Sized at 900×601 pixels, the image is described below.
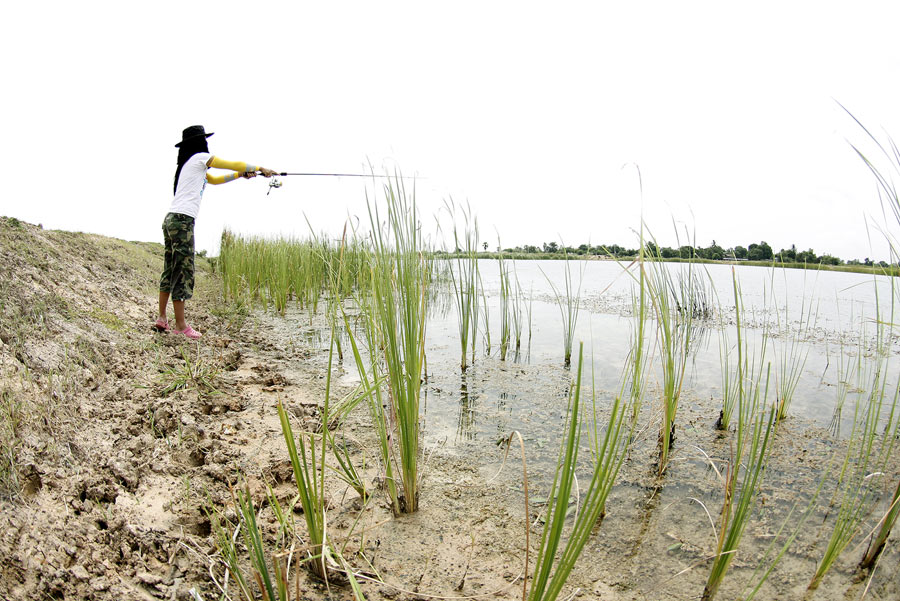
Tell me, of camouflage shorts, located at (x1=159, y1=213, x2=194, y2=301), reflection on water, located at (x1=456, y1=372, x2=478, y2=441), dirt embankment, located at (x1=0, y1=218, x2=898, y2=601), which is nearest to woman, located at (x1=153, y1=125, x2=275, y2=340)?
camouflage shorts, located at (x1=159, y1=213, x2=194, y2=301)

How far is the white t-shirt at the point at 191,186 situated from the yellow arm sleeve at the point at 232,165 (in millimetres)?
52

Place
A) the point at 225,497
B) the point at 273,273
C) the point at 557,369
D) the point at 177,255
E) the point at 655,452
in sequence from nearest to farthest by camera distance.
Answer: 1. the point at 225,497
2. the point at 655,452
3. the point at 557,369
4. the point at 177,255
5. the point at 273,273

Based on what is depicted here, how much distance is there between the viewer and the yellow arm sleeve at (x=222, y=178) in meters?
3.80

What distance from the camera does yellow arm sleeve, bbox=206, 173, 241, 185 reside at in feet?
12.5

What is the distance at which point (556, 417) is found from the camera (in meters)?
2.37

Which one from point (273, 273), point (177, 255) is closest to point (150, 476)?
point (177, 255)

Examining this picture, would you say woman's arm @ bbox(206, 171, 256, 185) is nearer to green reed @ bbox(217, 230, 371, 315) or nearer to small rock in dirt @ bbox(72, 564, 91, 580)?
green reed @ bbox(217, 230, 371, 315)

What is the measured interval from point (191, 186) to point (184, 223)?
0.31 meters

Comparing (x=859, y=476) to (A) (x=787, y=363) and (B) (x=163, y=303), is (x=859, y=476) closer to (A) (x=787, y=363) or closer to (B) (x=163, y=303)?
(A) (x=787, y=363)

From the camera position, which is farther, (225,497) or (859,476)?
(859,476)

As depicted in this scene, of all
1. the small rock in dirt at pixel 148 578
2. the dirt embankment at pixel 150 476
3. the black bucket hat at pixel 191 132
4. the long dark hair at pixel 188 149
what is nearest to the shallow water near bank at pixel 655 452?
the dirt embankment at pixel 150 476

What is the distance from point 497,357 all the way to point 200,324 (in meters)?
2.77

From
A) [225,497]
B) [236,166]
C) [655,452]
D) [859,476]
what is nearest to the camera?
[225,497]

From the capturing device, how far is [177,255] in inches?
135
